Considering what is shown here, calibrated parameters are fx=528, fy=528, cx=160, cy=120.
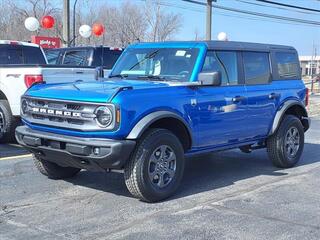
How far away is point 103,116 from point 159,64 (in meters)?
1.70

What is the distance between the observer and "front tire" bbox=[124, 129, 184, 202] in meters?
5.77

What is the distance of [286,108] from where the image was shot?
8.09 meters

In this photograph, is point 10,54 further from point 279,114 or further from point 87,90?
point 279,114

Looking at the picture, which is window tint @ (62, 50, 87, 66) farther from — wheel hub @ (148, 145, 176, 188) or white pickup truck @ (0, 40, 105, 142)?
wheel hub @ (148, 145, 176, 188)

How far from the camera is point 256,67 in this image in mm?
7801

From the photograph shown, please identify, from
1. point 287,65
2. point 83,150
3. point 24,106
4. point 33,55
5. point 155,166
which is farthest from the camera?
point 33,55

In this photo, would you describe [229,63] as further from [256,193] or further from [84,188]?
[84,188]

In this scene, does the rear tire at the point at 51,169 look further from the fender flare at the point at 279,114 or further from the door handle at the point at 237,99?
the fender flare at the point at 279,114

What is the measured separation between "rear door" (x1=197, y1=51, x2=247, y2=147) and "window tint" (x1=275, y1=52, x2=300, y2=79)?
1159 mm

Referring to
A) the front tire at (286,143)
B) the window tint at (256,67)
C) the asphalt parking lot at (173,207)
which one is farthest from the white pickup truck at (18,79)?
the front tire at (286,143)

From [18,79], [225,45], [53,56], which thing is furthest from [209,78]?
[53,56]

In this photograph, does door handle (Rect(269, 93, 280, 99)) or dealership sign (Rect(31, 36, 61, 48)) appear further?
dealership sign (Rect(31, 36, 61, 48))

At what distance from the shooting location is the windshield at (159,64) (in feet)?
22.1

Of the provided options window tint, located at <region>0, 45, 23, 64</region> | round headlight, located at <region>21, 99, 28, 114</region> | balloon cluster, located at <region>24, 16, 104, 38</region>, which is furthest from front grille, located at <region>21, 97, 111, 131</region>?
balloon cluster, located at <region>24, 16, 104, 38</region>
